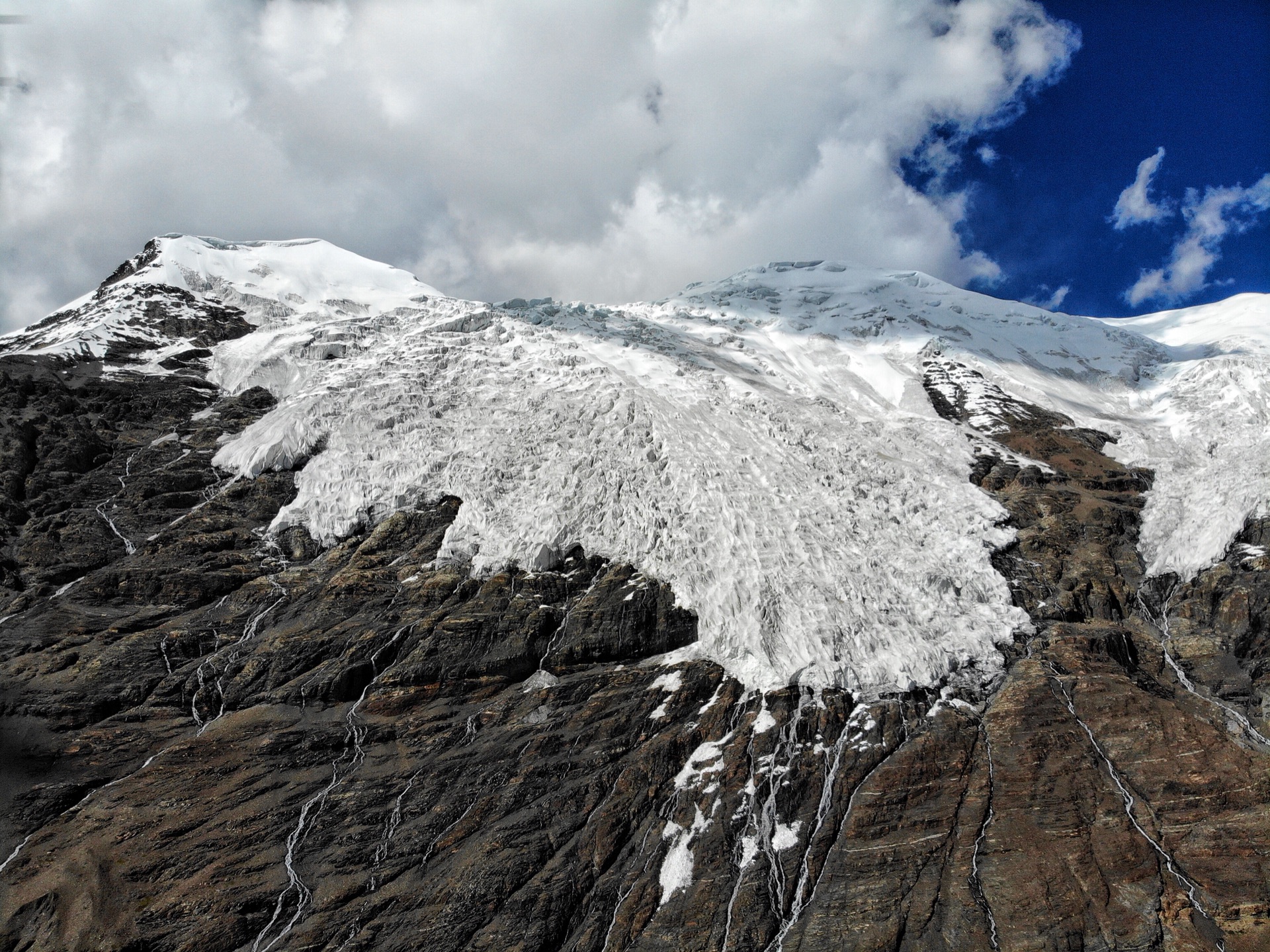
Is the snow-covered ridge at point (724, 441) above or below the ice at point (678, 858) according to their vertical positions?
Result: above

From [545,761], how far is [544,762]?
7 cm

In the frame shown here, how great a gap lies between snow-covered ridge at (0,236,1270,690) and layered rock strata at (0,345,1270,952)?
96.4 inches

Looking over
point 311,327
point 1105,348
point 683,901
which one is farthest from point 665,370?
point 1105,348

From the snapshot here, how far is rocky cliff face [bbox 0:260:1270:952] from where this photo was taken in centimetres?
2409

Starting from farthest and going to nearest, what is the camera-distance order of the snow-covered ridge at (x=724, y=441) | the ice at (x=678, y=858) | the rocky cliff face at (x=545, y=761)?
the snow-covered ridge at (x=724, y=441) → the ice at (x=678, y=858) → the rocky cliff face at (x=545, y=761)

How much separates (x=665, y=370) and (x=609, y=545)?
974 inches

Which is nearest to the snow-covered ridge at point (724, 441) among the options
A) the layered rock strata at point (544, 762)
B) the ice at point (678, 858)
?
the layered rock strata at point (544, 762)

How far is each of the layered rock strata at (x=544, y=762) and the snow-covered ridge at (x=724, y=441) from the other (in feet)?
8.03

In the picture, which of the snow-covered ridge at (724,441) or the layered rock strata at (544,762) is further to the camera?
the snow-covered ridge at (724,441)

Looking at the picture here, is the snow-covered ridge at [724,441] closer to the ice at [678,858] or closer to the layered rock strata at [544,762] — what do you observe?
the layered rock strata at [544,762]

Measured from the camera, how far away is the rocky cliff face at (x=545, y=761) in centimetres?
2409

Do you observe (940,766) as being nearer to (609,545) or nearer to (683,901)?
(683,901)

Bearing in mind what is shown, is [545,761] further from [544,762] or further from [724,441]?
[724,441]

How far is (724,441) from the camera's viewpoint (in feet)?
157
